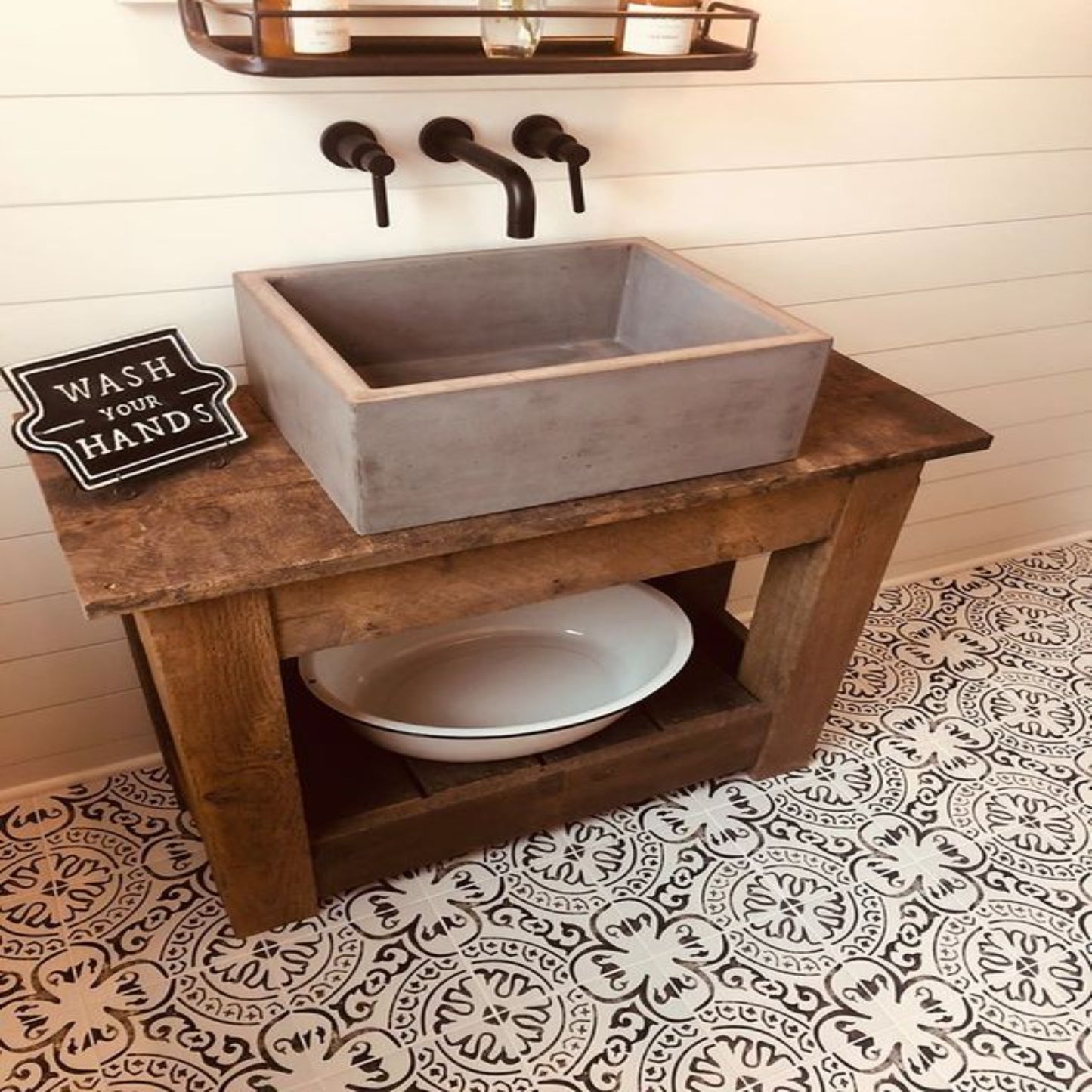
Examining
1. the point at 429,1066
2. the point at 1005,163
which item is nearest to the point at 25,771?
the point at 429,1066

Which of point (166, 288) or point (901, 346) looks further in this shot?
point (901, 346)

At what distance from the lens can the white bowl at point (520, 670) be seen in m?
1.37

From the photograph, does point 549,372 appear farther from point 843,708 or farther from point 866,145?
point 843,708

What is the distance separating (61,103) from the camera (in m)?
1.08

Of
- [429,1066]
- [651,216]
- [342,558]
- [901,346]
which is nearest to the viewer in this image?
[342,558]

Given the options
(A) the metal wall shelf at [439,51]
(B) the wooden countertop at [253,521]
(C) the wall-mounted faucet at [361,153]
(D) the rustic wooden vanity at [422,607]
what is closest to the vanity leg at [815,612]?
(D) the rustic wooden vanity at [422,607]

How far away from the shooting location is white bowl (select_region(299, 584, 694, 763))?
1.37 meters

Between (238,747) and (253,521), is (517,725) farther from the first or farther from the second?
(253,521)

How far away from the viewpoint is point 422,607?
111 cm

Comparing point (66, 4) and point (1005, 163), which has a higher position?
point (66, 4)

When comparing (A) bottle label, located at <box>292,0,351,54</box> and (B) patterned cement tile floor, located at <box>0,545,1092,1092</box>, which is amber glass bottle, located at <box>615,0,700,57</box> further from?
(B) patterned cement tile floor, located at <box>0,545,1092,1092</box>

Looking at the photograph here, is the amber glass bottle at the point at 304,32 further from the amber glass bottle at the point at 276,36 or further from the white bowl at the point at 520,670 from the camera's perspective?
the white bowl at the point at 520,670

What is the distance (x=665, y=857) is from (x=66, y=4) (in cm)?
133

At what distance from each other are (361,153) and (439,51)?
0.16 metres
